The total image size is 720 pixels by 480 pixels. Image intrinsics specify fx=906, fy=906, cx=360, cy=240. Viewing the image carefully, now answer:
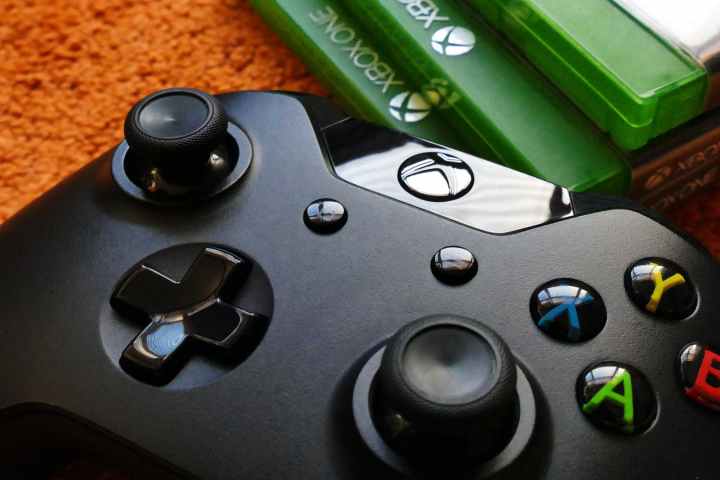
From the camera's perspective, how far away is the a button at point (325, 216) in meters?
0.49

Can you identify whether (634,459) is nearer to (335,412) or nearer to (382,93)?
(335,412)

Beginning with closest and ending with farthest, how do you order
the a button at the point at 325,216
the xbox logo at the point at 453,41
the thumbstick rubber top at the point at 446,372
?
the thumbstick rubber top at the point at 446,372, the a button at the point at 325,216, the xbox logo at the point at 453,41

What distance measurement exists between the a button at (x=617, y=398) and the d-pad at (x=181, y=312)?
165 millimetres

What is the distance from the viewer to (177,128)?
507 millimetres

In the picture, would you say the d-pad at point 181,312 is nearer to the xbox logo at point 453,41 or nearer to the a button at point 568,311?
the a button at point 568,311

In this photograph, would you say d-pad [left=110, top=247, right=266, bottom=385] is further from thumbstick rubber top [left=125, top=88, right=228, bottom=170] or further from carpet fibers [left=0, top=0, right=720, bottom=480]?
carpet fibers [left=0, top=0, right=720, bottom=480]

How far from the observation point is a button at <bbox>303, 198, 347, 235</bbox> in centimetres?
49

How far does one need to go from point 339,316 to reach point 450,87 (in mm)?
233

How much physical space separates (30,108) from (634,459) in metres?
0.53

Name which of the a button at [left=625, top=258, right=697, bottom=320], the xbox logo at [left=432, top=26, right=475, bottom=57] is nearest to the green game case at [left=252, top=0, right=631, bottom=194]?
the xbox logo at [left=432, top=26, right=475, bottom=57]

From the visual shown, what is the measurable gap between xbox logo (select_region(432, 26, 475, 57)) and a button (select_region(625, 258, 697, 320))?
237 millimetres

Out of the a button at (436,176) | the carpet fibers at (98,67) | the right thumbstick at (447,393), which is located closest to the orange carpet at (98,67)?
the carpet fibers at (98,67)

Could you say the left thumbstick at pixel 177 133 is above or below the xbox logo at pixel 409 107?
above

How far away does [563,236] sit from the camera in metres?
0.49
